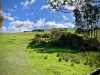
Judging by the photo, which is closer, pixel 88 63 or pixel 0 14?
pixel 88 63

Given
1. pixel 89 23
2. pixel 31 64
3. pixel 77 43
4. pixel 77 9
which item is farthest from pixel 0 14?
pixel 77 9

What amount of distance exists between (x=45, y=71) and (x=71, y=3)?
10887 mm

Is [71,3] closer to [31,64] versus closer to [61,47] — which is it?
[31,64]

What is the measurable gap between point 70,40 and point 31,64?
875 inches

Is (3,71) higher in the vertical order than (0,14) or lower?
lower

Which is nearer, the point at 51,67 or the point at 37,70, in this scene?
the point at 37,70

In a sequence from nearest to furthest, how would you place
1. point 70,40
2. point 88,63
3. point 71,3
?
point 71,3, point 88,63, point 70,40

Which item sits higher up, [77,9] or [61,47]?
[77,9]

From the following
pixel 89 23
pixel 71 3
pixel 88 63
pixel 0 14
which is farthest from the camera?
pixel 89 23

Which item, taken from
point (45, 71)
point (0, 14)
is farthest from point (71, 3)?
point (0, 14)

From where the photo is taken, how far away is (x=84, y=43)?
1667 inches

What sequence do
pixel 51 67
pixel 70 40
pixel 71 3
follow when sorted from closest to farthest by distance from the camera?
pixel 71 3 < pixel 51 67 < pixel 70 40

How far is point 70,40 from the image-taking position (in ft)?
147

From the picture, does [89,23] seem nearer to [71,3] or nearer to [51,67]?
[51,67]
